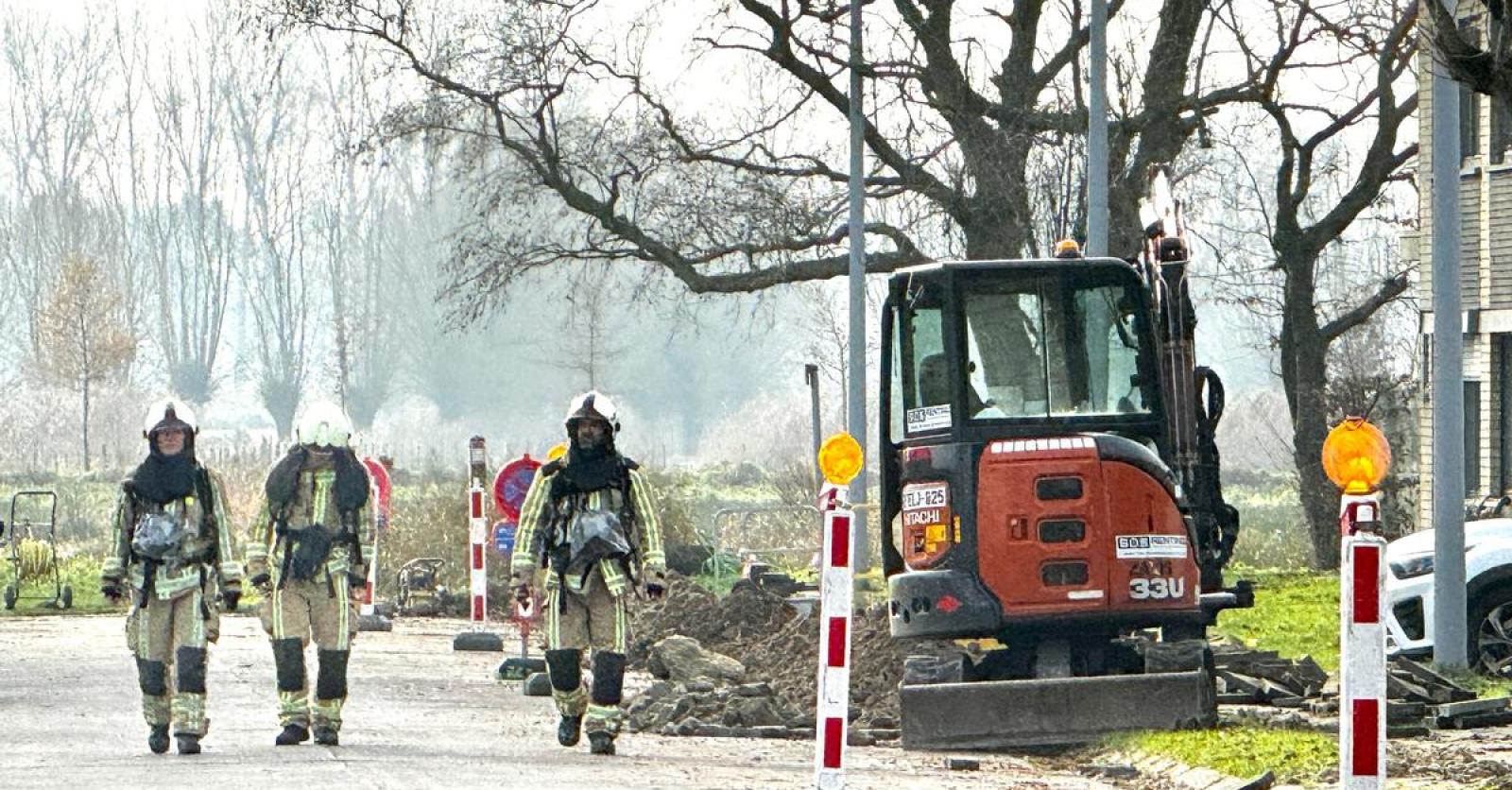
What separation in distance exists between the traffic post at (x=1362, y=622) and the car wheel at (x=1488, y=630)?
8.37 meters

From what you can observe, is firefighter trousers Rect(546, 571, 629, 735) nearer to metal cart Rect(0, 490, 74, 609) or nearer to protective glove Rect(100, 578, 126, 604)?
protective glove Rect(100, 578, 126, 604)

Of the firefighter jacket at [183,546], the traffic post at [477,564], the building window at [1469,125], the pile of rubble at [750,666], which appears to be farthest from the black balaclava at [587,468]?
the building window at [1469,125]

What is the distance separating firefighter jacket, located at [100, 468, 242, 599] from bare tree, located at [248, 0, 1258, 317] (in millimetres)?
17014

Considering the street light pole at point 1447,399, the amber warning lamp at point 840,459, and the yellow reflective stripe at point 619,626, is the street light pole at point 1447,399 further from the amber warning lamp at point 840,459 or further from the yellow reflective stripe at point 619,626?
the amber warning lamp at point 840,459

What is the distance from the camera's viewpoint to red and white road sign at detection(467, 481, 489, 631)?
79.0 feet

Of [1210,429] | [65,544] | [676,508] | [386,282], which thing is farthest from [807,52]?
[386,282]

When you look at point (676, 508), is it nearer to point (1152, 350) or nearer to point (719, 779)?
point (1152, 350)

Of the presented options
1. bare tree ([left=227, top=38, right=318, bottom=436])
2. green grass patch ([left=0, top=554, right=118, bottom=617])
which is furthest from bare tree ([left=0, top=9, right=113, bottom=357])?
green grass patch ([left=0, top=554, right=118, bottom=617])

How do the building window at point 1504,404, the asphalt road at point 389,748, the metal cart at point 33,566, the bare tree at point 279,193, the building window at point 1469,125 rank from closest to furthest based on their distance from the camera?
the asphalt road at point 389,748 < the metal cart at point 33,566 < the building window at point 1504,404 < the building window at point 1469,125 < the bare tree at point 279,193

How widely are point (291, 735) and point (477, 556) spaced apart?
10.5 meters

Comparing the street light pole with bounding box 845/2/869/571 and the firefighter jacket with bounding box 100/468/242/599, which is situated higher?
the street light pole with bounding box 845/2/869/571

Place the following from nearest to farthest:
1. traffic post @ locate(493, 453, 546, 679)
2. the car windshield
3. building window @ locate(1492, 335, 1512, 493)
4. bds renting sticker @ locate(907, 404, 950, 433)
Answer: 1. bds renting sticker @ locate(907, 404, 950, 433)
2. the car windshield
3. traffic post @ locate(493, 453, 546, 679)
4. building window @ locate(1492, 335, 1512, 493)

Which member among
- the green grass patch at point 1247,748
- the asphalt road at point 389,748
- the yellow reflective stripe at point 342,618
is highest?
the yellow reflective stripe at point 342,618

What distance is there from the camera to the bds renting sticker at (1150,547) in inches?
594
